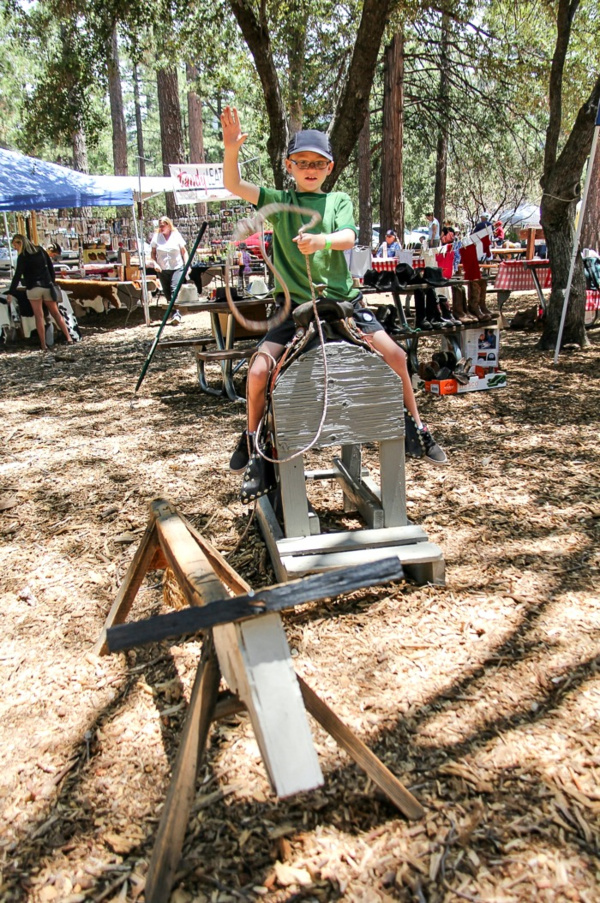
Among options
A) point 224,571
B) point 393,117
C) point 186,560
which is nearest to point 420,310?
point 224,571

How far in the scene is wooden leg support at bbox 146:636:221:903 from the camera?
1645mm

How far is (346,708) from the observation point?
233cm

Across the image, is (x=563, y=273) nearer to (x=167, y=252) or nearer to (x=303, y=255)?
(x=303, y=255)

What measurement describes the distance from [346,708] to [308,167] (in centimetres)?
226

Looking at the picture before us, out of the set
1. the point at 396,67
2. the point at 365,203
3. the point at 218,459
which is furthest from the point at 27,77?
the point at 218,459

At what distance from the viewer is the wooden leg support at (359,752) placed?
1.78 m

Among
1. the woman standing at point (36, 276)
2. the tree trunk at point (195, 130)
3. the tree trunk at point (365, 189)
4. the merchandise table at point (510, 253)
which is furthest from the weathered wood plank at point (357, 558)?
the tree trunk at point (195, 130)

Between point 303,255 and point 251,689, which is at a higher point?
point 303,255

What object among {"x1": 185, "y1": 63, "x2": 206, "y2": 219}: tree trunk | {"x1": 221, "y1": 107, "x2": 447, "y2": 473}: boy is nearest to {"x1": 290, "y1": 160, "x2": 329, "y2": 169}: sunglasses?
{"x1": 221, "y1": 107, "x2": 447, "y2": 473}: boy

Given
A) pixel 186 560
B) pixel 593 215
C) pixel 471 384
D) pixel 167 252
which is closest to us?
pixel 186 560

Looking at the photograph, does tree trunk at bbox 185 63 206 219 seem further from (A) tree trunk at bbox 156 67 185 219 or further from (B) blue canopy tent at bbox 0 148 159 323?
(B) blue canopy tent at bbox 0 148 159 323

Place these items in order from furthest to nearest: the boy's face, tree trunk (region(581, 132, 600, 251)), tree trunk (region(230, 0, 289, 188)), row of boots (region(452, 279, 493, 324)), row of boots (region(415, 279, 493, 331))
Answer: tree trunk (region(581, 132, 600, 251)), tree trunk (region(230, 0, 289, 188)), row of boots (region(452, 279, 493, 324)), row of boots (region(415, 279, 493, 331)), the boy's face

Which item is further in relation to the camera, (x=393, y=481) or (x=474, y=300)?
(x=474, y=300)

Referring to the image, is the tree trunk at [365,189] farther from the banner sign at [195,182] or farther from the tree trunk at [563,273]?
the tree trunk at [563,273]
